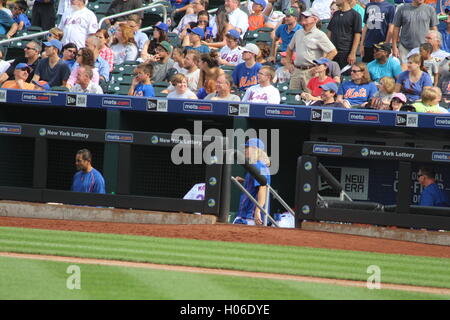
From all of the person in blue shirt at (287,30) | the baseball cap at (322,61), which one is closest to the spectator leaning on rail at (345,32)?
the person in blue shirt at (287,30)

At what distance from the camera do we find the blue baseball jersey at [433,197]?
11742 millimetres

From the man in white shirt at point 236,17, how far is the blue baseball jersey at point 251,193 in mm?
5558

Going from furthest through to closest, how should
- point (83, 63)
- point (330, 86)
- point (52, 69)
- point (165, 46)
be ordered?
point (52, 69) → point (165, 46) → point (83, 63) → point (330, 86)

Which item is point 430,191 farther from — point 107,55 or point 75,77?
point 107,55

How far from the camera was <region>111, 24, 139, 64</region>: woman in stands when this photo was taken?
17.0 metres

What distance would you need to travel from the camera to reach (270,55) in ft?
54.3

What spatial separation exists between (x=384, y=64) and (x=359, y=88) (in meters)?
0.97

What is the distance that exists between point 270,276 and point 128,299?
1.92m

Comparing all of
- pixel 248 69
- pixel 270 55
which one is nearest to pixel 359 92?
pixel 248 69

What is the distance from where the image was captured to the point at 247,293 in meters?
7.64

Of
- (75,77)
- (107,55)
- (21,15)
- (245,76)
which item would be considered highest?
(21,15)

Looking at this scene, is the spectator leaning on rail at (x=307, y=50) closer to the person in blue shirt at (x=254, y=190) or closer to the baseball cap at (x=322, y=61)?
the baseball cap at (x=322, y=61)

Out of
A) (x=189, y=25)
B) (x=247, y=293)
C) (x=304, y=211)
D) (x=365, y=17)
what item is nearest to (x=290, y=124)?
(x=304, y=211)

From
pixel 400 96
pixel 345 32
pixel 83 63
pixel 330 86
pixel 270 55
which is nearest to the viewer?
pixel 400 96
